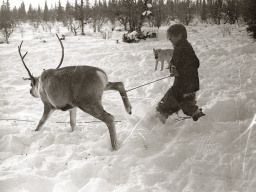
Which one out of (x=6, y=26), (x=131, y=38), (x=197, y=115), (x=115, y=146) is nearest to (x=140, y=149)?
(x=115, y=146)

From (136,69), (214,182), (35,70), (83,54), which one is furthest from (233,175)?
(83,54)

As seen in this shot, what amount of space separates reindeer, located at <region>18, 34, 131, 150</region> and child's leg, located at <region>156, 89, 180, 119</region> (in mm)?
531

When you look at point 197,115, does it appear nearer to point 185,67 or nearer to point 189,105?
point 189,105

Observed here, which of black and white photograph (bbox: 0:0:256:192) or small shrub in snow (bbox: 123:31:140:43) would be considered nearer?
black and white photograph (bbox: 0:0:256:192)

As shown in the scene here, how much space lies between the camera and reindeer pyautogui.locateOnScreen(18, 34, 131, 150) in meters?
3.77

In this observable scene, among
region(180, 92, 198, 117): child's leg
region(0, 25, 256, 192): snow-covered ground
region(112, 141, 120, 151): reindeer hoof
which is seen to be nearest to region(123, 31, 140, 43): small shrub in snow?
region(0, 25, 256, 192): snow-covered ground

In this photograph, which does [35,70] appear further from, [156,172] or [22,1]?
[22,1]

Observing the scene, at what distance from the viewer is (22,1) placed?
2724 inches

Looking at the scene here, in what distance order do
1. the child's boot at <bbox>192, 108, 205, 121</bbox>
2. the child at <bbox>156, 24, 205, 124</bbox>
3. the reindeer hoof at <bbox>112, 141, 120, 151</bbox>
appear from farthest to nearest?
the child's boot at <bbox>192, 108, 205, 121</bbox> < the child at <bbox>156, 24, 205, 124</bbox> < the reindeer hoof at <bbox>112, 141, 120, 151</bbox>

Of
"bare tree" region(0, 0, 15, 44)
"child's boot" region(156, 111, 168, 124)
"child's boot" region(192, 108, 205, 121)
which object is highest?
"bare tree" region(0, 0, 15, 44)

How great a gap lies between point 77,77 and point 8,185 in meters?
1.65

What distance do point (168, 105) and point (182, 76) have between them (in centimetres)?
50

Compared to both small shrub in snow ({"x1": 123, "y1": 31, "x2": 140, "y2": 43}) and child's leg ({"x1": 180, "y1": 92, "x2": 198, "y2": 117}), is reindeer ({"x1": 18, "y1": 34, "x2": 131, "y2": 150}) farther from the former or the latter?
small shrub in snow ({"x1": 123, "y1": 31, "x2": 140, "y2": 43})

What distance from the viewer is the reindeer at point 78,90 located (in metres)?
3.77
